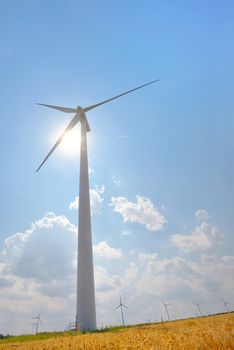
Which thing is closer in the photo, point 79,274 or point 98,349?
point 98,349

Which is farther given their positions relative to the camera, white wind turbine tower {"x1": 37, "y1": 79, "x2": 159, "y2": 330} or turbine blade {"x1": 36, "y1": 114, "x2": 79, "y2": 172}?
turbine blade {"x1": 36, "y1": 114, "x2": 79, "y2": 172}

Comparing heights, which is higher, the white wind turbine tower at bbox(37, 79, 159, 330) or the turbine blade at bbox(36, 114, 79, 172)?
the turbine blade at bbox(36, 114, 79, 172)

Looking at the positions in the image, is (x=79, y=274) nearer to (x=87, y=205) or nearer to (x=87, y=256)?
(x=87, y=256)

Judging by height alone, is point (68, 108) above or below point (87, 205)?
above

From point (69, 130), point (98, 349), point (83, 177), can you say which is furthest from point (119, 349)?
point (69, 130)

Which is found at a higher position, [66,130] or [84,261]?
[66,130]

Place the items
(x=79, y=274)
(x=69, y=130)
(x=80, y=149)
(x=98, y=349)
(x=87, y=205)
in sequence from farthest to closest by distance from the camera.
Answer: (x=69, y=130)
(x=80, y=149)
(x=87, y=205)
(x=79, y=274)
(x=98, y=349)

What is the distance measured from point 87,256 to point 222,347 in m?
35.5

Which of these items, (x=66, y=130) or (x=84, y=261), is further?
(x=66, y=130)

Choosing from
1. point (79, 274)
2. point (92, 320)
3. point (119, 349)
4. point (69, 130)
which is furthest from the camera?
point (69, 130)

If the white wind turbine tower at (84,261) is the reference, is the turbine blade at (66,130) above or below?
above

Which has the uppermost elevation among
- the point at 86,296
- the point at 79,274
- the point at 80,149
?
the point at 80,149

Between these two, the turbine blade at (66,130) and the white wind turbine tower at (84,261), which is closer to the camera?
the white wind turbine tower at (84,261)

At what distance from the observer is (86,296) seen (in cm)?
3566
